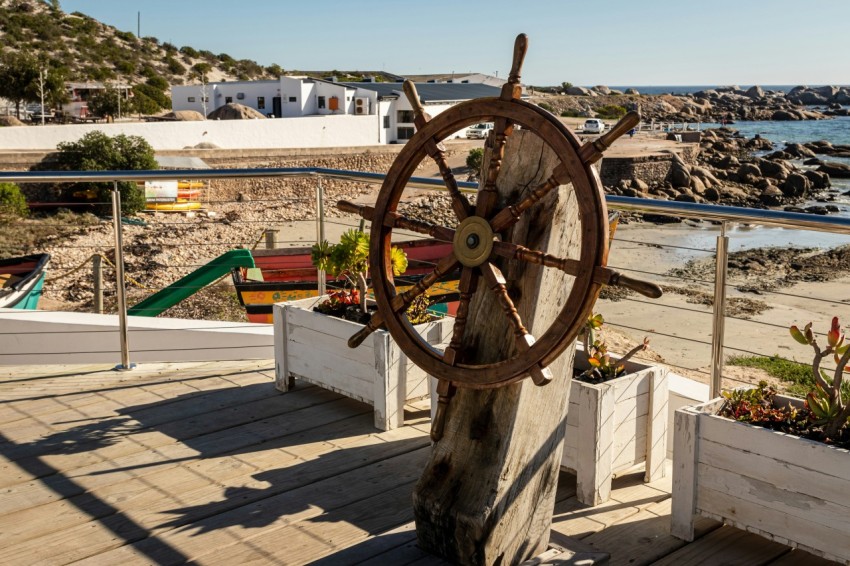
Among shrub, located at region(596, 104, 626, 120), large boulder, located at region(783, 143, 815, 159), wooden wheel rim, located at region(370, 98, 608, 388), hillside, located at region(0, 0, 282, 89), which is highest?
hillside, located at region(0, 0, 282, 89)

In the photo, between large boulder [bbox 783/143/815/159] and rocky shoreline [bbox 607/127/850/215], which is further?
large boulder [bbox 783/143/815/159]

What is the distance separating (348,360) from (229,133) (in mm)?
26657

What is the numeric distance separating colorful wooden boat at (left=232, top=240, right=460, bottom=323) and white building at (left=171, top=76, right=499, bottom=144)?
23.7 metres

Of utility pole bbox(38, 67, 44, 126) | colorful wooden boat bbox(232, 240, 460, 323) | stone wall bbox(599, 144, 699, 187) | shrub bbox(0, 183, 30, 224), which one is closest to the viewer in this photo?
colorful wooden boat bbox(232, 240, 460, 323)

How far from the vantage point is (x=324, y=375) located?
3211mm

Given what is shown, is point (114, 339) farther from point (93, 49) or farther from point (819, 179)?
point (93, 49)

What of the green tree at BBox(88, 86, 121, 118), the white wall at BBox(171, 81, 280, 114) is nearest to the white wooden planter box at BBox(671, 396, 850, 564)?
the green tree at BBox(88, 86, 121, 118)

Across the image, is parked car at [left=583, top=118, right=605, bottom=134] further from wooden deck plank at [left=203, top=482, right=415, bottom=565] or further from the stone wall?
wooden deck plank at [left=203, top=482, right=415, bottom=565]

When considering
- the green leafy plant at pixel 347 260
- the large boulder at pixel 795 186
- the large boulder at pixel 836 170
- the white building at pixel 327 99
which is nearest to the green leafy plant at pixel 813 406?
the green leafy plant at pixel 347 260

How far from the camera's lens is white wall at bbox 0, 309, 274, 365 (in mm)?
3912

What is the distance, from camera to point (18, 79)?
32469mm

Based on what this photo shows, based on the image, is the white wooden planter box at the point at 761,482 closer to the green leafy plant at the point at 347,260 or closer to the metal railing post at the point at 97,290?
the green leafy plant at the point at 347,260

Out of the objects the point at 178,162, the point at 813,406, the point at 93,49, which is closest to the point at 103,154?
the point at 178,162

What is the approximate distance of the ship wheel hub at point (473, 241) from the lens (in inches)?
74.0
